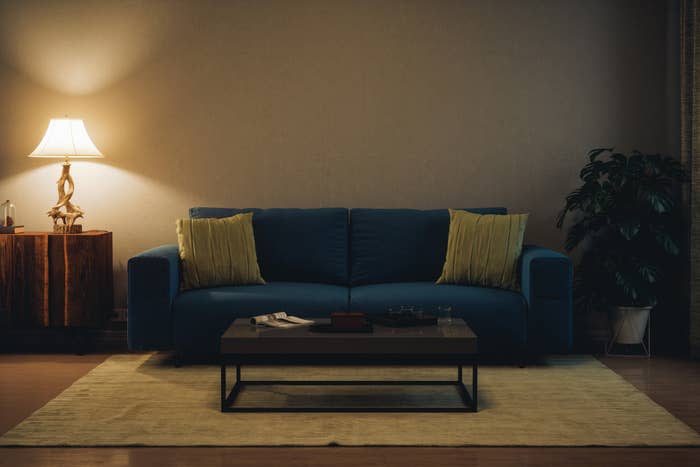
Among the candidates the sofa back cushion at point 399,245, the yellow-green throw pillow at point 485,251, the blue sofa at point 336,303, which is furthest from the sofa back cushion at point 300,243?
the yellow-green throw pillow at point 485,251

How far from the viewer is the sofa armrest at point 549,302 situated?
404 cm

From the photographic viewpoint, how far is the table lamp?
4.62m

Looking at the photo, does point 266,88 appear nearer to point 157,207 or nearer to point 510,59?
point 157,207

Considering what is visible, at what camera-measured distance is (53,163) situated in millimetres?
5027

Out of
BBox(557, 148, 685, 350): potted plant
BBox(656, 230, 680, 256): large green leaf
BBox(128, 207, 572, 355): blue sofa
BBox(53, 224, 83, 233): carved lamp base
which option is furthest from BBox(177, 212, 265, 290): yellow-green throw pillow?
BBox(656, 230, 680, 256): large green leaf

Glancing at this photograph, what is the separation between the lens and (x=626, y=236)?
169 inches

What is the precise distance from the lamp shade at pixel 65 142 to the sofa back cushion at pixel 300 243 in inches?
31.2

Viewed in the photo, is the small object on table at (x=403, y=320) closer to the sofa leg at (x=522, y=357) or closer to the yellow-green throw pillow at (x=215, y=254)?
the sofa leg at (x=522, y=357)

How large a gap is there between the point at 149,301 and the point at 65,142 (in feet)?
4.22

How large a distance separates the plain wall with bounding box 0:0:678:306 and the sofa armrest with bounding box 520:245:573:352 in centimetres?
100

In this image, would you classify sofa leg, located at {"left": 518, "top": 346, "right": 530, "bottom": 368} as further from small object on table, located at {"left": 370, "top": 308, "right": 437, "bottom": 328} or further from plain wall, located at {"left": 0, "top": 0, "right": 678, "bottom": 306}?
plain wall, located at {"left": 0, "top": 0, "right": 678, "bottom": 306}

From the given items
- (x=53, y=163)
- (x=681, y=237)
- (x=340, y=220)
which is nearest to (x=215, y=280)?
(x=340, y=220)

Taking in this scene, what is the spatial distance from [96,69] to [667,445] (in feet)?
13.3

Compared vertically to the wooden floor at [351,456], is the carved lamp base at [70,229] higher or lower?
higher
